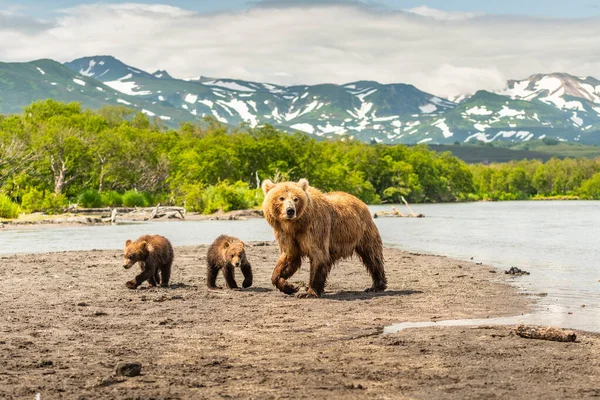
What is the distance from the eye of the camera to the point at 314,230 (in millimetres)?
13484

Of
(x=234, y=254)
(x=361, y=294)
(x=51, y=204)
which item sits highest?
(x=51, y=204)

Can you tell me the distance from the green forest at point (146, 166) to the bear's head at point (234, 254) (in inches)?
1539

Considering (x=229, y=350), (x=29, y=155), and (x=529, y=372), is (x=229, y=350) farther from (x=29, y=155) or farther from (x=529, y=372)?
(x=29, y=155)

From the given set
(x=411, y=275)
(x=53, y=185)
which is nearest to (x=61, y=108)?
(x=53, y=185)

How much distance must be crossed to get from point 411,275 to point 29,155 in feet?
186

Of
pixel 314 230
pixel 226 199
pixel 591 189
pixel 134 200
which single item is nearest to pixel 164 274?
pixel 314 230

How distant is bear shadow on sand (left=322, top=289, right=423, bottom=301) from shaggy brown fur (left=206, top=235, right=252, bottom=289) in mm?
1659

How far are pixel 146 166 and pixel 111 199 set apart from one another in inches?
517

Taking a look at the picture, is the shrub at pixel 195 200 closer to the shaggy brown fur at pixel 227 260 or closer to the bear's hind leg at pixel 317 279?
the shaggy brown fur at pixel 227 260

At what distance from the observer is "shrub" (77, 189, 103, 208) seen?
69375mm

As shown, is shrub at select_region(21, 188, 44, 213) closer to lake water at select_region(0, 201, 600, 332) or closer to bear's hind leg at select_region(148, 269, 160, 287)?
lake water at select_region(0, 201, 600, 332)

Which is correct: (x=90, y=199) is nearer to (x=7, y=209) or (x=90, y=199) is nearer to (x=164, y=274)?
(x=7, y=209)

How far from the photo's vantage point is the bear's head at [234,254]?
1437cm

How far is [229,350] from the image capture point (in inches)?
355
